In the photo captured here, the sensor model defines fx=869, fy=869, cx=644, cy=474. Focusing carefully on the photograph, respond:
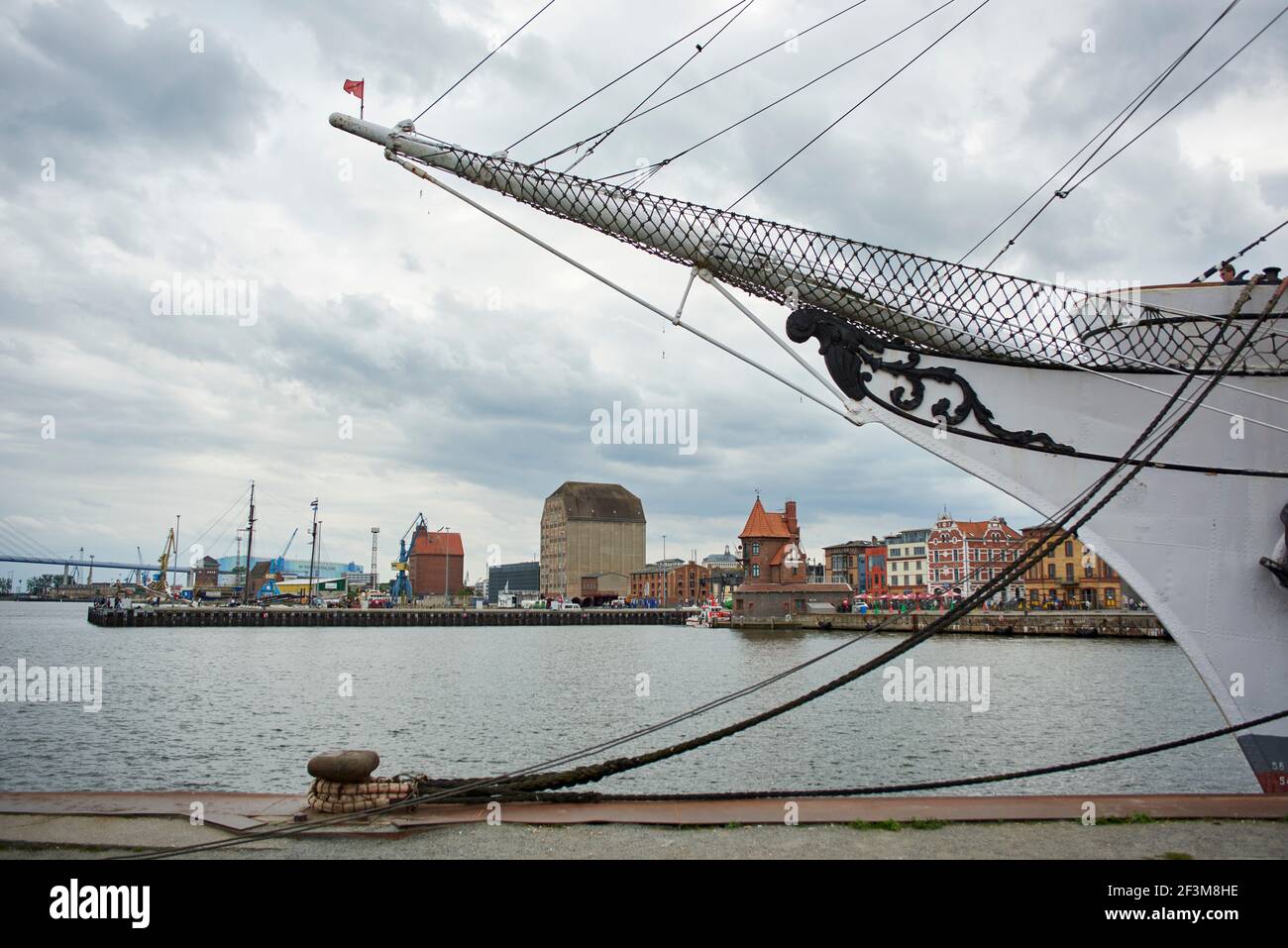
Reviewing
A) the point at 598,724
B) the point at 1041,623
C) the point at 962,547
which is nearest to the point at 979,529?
the point at 962,547

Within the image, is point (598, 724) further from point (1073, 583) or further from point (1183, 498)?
point (1073, 583)

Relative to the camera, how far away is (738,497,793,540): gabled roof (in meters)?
82.7

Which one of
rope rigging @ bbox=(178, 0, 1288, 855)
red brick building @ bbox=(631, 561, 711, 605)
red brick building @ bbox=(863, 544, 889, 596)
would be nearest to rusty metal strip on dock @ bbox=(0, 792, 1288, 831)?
rope rigging @ bbox=(178, 0, 1288, 855)

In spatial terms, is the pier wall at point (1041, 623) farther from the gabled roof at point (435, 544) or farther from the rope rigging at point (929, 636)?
the gabled roof at point (435, 544)

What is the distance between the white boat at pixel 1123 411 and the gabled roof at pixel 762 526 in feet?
249

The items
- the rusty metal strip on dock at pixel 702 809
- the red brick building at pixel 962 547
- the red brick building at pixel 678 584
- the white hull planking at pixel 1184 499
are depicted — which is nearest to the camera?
the rusty metal strip on dock at pixel 702 809

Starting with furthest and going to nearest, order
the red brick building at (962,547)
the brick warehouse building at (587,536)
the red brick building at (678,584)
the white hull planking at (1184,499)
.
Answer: the brick warehouse building at (587,536) < the red brick building at (678,584) < the red brick building at (962,547) < the white hull planking at (1184,499)

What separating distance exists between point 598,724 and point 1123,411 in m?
16.5

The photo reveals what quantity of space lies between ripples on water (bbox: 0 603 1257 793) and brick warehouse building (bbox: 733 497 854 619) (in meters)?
37.4

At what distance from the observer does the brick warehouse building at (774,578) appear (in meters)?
81.4

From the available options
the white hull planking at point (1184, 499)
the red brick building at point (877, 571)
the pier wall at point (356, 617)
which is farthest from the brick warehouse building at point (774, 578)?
the white hull planking at point (1184, 499)

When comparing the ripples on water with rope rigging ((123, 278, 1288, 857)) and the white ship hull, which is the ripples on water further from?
the white ship hull
